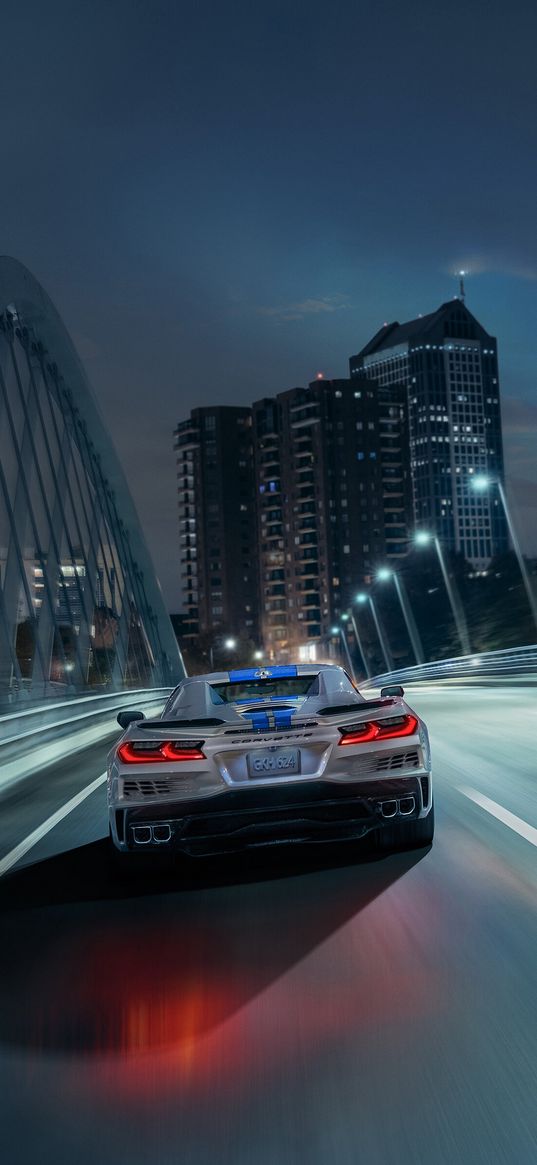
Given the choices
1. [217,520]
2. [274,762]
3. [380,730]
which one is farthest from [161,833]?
[217,520]

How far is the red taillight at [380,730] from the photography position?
719cm

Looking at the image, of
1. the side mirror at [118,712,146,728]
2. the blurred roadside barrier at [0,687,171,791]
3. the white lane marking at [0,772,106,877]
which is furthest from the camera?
the blurred roadside barrier at [0,687,171,791]

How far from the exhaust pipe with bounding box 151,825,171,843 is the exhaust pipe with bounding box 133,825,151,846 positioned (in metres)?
0.04

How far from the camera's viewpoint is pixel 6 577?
75.5 ft

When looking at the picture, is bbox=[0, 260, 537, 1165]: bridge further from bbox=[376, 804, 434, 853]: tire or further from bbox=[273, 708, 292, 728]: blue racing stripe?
bbox=[273, 708, 292, 728]: blue racing stripe

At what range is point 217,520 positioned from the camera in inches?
7372

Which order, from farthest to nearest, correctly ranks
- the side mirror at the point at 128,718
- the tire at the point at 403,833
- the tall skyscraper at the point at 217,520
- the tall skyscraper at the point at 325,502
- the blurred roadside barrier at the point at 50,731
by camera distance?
the tall skyscraper at the point at 217,520, the tall skyscraper at the point at 325,502, the blurred roadside barrier at the point at 50,731, the side mirror at the point at 128,718, the tire at the point at 403,833

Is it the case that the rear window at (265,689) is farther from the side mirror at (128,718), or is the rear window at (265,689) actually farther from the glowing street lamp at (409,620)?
the glowing street lamp at (409,620)

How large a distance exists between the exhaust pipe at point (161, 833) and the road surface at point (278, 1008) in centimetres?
29

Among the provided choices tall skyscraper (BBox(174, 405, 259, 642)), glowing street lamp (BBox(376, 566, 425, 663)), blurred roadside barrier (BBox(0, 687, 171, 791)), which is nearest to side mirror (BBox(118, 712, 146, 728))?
blurred roadside barrier (BBox(0, 687, 171, 791))

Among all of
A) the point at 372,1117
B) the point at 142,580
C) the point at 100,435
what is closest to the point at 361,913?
the point at 372,1117

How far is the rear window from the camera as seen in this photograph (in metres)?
9.02

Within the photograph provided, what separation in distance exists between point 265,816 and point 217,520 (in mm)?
180761

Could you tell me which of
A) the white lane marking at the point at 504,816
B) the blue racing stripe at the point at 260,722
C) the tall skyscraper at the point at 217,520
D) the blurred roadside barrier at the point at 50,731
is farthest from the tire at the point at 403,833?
the tall skyscraper at the point at 217,520
